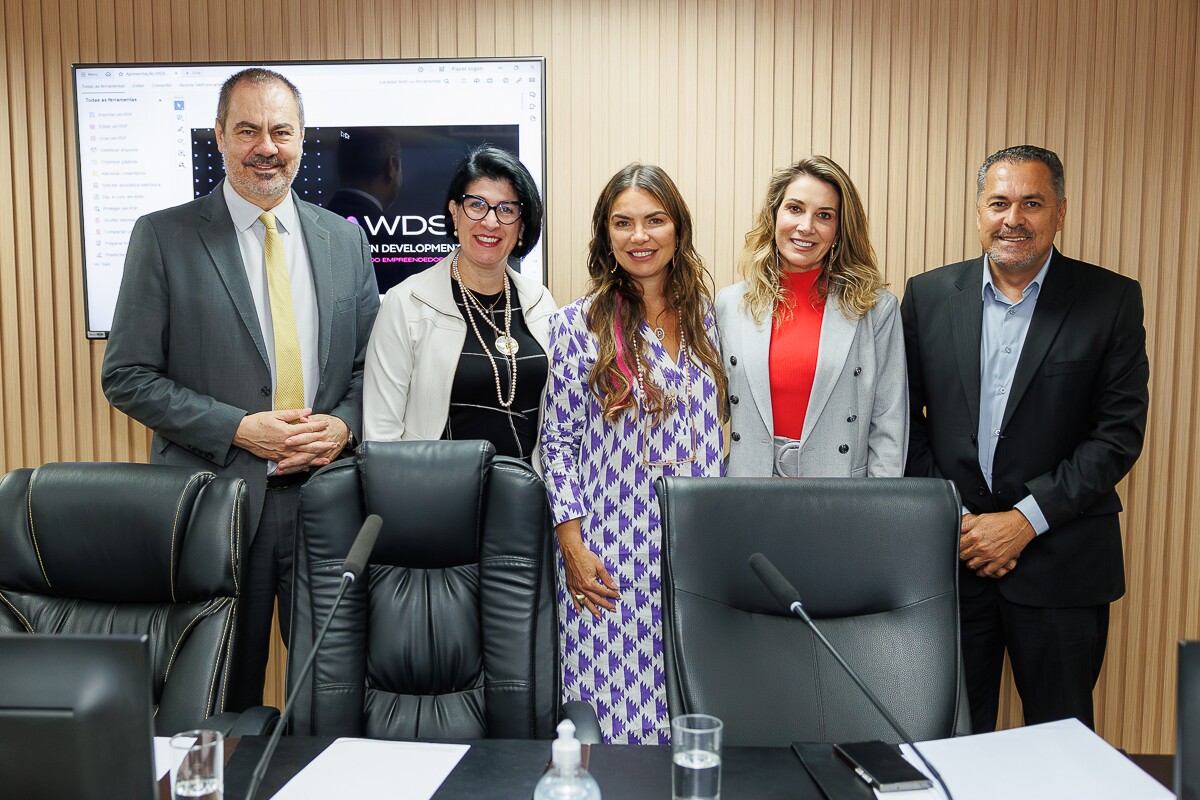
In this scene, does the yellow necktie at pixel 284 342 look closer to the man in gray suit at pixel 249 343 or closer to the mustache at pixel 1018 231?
the man in gray suit at pixel 249 343

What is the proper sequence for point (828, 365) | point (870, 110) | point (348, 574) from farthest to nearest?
point (870, 110) < point (828, 365) < point (348, 574)

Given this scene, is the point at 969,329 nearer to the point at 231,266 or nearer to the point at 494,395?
the point at 494,395

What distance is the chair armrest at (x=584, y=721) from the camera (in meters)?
1.48

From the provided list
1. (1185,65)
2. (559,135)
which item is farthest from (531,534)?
(1185,65)

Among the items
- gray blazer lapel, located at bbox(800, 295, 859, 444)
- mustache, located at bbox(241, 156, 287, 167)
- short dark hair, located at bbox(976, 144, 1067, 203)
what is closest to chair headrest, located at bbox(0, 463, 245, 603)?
mustache, located at bbox(241, 156, 287, 167)

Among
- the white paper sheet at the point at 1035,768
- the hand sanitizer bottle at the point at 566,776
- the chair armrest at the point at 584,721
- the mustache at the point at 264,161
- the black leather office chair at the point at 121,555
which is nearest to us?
the hand sanitizer bottle at the point at 566,776

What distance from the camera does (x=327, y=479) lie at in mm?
1774

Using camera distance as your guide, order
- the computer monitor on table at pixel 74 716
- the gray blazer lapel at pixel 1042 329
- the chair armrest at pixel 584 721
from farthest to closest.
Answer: the gray blazer lapel at pixel 1042 329 < the chair armrest at pixel 584 721 < the computer monitor on table at pixel 74 716

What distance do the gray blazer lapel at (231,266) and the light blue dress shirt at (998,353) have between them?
191 centimetres

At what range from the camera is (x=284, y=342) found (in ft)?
7.98

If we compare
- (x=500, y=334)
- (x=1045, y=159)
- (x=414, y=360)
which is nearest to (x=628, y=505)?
(x=500, y=334)

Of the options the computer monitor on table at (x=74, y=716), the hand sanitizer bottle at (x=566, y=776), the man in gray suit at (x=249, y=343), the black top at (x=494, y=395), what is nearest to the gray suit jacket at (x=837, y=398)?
the black top at (x=494, y=395)

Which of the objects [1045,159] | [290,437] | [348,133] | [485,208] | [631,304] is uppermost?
[348,133]

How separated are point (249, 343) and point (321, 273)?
0.28m
